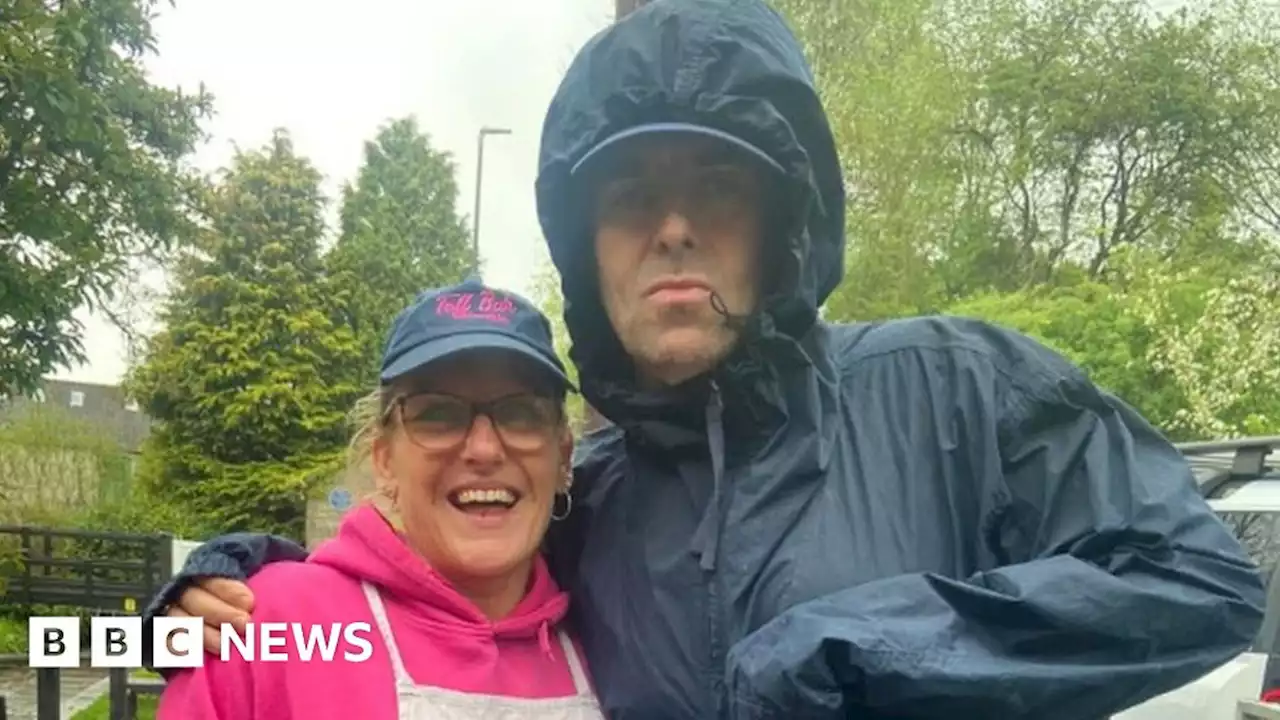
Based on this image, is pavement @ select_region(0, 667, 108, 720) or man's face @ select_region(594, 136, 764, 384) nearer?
man's face @ select_region(594, 136, 764, 384)

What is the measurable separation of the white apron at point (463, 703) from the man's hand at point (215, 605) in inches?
7.3

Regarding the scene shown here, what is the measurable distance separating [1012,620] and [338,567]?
1030 millimetres

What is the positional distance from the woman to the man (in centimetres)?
9

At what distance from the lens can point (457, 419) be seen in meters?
2.07

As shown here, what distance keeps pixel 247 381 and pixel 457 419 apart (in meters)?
23.4

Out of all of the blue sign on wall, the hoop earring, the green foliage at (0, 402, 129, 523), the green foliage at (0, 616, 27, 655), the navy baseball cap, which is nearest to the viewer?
the navy baseball cap

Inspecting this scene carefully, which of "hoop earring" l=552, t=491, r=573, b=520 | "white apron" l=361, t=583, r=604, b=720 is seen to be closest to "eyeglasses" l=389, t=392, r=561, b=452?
"hoop earring" l=552, t=491, r=573, b=520

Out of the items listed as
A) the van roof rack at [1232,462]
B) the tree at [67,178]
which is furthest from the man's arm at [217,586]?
the tree at [67,178]

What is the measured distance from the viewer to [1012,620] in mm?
1587

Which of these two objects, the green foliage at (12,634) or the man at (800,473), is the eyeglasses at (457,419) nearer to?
the man at (800,473)

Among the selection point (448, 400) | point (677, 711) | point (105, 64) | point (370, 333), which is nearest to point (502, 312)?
point (448, 400)

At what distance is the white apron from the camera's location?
74.6 inches

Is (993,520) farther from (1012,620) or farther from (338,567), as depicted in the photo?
(338,567)

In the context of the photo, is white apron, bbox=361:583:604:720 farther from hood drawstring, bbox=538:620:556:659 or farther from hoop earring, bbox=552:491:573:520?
hoop earring, bbox=552:491:573:520
